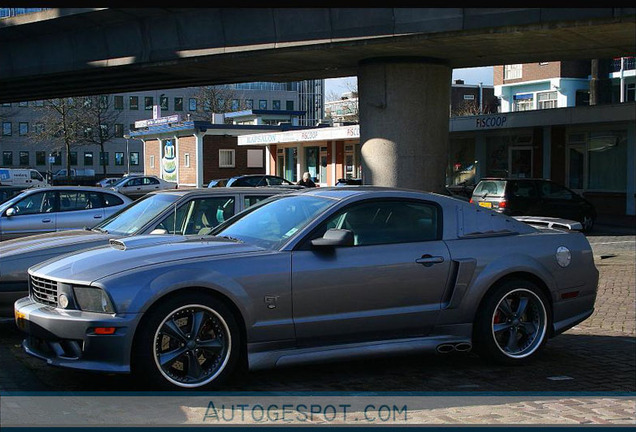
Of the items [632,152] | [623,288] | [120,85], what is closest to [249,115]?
[120,85]

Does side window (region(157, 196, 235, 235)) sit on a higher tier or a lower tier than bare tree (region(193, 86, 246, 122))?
lower

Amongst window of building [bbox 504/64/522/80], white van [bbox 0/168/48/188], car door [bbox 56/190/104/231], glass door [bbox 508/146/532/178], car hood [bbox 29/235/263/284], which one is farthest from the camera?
window of building [bbox 504/64/522/80]

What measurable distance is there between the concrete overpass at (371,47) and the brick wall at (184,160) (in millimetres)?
28245

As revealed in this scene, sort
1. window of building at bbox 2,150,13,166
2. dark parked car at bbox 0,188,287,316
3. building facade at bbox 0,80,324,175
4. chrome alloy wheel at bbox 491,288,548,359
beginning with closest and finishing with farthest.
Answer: chrome alloy wheel at bbox 491,288,548,359
dark parked car at bbox 0,188,287,316
building facade at bbox 0,80,324,175
window of building at bbox 2,150,13,166

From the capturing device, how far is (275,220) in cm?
677

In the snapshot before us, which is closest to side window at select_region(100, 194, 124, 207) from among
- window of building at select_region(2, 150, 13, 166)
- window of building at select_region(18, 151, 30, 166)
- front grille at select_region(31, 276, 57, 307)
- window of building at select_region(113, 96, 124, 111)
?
front grille at select_region(31, 276, 57, 307)

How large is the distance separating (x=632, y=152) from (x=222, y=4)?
24953 millimetres

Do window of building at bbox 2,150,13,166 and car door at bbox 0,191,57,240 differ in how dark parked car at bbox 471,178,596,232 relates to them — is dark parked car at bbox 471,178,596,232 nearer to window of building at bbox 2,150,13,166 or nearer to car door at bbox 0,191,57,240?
car door at bbox 0,191,57,240

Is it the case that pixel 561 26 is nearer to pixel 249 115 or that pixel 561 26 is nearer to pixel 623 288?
pixel 623 288

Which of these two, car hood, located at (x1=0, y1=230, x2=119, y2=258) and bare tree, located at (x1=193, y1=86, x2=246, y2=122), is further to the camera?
bare tree, located at (x1=193, y1=86, x2=246, y2=122)

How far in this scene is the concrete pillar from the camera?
2083 cm

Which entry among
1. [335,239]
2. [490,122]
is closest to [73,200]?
[335,239]

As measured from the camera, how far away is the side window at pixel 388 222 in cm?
658

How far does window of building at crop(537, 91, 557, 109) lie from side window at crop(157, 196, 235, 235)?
5483cm
